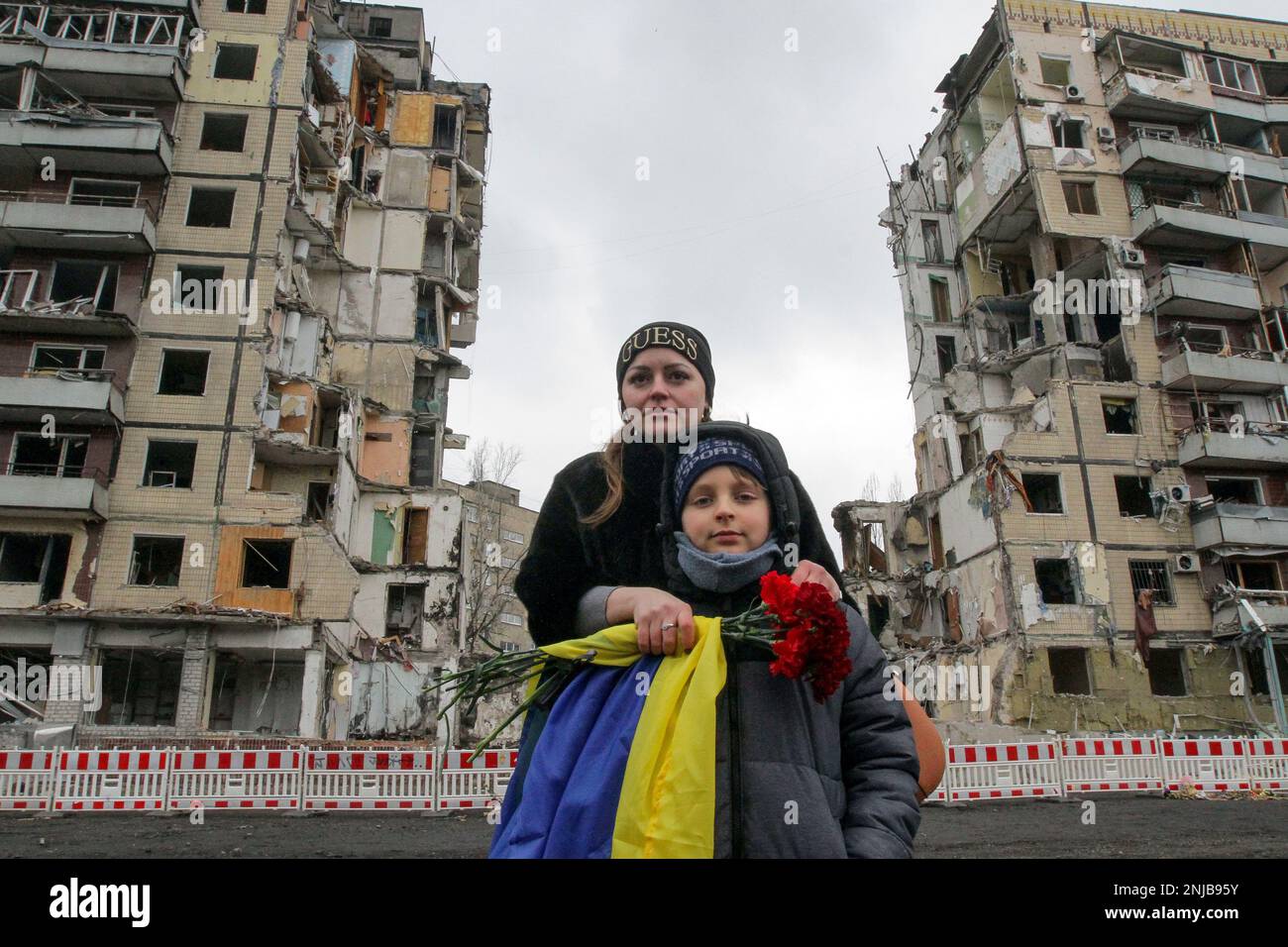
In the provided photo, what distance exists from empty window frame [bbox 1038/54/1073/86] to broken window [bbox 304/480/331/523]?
33778 millimetres

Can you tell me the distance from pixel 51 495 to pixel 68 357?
5.73 m

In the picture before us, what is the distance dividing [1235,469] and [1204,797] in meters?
21.0

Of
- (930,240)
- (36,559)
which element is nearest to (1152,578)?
(930,240)

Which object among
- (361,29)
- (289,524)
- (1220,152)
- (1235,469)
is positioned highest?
(361,29)

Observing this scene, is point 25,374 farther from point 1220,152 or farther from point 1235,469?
point 1220,152

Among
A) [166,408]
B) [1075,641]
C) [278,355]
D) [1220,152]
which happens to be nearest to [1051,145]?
[1220,152]

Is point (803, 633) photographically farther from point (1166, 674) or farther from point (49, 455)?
point (1166, 674)

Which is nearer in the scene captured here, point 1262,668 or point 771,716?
point 771,716

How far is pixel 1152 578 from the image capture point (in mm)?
31844

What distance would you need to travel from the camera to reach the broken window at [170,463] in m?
29.4

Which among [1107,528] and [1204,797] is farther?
[1107,528]

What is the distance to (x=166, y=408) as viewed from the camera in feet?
96.6
